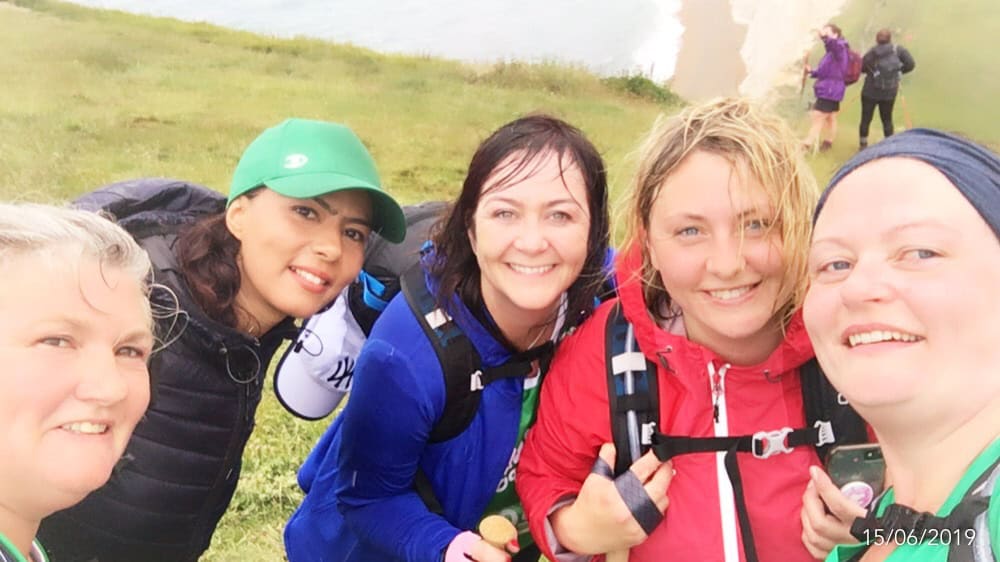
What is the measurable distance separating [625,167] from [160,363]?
5.53 ft

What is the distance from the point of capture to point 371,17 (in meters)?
27.4

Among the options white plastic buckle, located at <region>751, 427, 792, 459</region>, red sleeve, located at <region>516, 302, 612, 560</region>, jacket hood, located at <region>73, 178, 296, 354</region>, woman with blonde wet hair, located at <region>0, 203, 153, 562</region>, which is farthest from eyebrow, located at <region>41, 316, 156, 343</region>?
white plastic buckle, located at <region>751, 427, 792, 459</region>

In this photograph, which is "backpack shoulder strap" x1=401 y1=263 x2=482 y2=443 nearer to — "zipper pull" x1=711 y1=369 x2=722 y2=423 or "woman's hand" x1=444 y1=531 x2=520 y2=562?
"woman's hand" x1=444 y1=531 x2=520 y2=562

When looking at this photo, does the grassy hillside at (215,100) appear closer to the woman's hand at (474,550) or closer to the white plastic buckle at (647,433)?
the white plastic buckle at (647,433)

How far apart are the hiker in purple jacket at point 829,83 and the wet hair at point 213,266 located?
42.7 feet

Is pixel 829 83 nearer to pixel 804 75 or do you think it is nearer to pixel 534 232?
pixel 804 75

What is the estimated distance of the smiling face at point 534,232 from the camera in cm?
224

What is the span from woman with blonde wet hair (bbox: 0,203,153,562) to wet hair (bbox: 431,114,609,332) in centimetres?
95

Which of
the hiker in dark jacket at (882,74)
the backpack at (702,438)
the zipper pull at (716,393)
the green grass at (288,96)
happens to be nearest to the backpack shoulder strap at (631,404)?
the backpack at (702,438)

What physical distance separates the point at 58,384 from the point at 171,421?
3.10ft

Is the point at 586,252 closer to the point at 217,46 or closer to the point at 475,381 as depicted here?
the point at 475,381

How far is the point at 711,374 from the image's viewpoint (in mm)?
2068

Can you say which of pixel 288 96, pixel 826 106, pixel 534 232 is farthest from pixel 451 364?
pixel 288 96

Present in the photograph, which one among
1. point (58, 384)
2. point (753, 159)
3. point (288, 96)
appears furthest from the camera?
point (288, 96)
